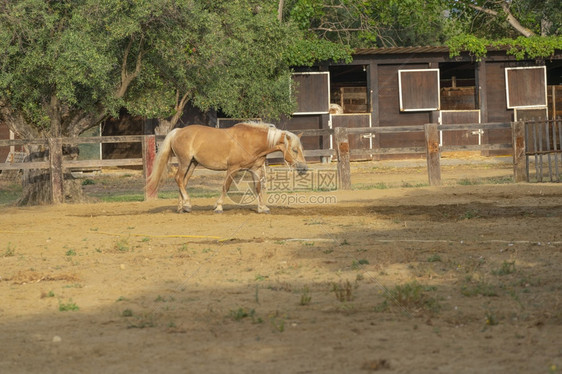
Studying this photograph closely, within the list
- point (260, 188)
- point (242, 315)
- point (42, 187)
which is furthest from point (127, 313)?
point (42, 187)

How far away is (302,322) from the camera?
5859 millimetres

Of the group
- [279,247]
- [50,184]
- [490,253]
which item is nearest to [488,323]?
[490,253]

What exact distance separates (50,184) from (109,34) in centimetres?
371

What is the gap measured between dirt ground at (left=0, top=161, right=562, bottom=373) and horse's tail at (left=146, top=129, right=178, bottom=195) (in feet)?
4.59

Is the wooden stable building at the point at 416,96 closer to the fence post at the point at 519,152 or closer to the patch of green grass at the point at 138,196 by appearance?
the patch of green grass at the point at 138,196

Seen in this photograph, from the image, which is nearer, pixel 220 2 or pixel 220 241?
pixel 220 241

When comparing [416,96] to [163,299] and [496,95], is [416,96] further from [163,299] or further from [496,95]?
[163,299]

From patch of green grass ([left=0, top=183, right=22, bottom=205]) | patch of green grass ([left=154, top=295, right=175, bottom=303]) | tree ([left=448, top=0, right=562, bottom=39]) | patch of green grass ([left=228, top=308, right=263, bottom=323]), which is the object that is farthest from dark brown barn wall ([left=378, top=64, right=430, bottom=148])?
patch of green grass ([left=228, top=308, right=263, bottom=323])

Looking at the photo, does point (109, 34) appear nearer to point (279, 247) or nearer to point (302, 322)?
point (279, 247)

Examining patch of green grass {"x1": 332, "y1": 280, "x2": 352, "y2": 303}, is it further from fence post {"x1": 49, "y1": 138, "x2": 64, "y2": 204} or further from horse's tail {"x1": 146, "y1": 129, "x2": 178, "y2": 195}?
fence post {"x1": 49, "y1": 138, "x2": 64, "y2": 204}

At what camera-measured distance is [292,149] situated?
→ 13695 mm

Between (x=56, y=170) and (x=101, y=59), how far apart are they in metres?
3.14

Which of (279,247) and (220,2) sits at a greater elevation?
(220,2)

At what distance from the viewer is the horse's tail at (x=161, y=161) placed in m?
14.1
